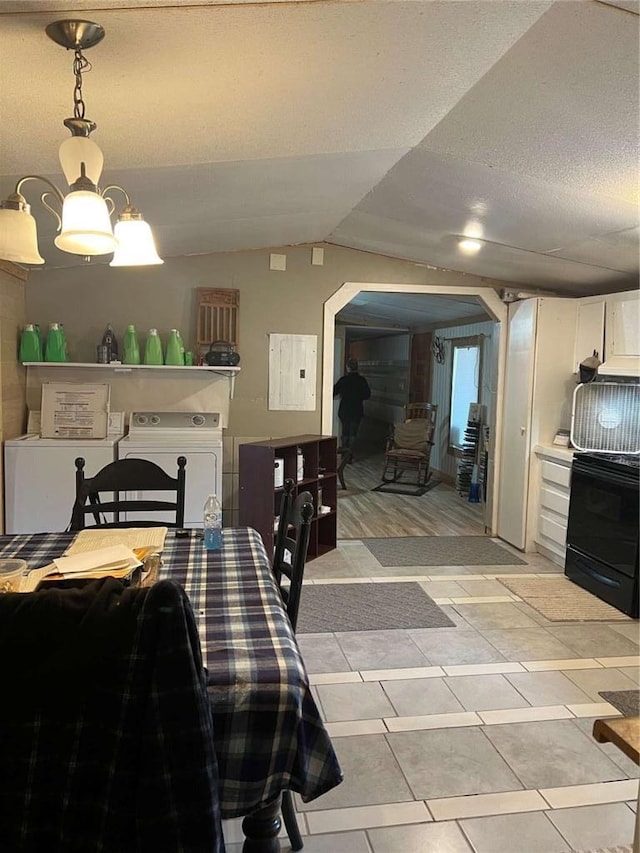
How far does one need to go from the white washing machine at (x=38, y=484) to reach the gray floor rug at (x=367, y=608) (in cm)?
174

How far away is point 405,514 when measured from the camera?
19.4ft

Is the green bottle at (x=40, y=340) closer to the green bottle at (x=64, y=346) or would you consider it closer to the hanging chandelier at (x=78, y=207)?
the green bottle at (x=64, y=346)

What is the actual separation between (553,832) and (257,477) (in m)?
2.68

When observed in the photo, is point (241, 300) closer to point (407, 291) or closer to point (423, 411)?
point (407, 291)

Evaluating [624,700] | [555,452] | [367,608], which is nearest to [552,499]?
[555,452]

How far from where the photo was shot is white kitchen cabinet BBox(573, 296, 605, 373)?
4250 millimetres

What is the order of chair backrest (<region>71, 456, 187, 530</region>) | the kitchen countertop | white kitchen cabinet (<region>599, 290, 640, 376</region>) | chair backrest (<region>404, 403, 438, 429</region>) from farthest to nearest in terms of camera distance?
chair backrest (<region>404, 403, 438, 429</region>) < the kitchen countertop < white kitchen cabinet (<region>599, 290, 640, 376</region>) < chair backrest (<region>71, 456, 187, 530</region>)

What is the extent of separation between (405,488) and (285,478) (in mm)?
3113

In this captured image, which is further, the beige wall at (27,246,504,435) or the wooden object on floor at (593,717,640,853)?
the beige wall at (27,246,504,435)

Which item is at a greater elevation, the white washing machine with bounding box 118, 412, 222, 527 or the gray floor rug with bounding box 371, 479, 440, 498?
the white washing machine with bounding box 118, 412, 222, 527

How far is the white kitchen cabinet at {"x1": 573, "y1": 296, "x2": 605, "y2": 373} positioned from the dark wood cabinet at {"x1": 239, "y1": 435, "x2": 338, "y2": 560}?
196cm

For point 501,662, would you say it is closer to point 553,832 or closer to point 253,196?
point 553,832

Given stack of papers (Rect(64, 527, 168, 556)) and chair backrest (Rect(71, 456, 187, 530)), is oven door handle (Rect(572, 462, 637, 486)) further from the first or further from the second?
stack of papers (Rect(64, 527, 168, 556))

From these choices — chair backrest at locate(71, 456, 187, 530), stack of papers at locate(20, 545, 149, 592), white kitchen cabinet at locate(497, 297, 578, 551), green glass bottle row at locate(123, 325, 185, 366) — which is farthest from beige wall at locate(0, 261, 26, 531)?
white kitchen cabinet at locate(497, 297, 578, 551)
